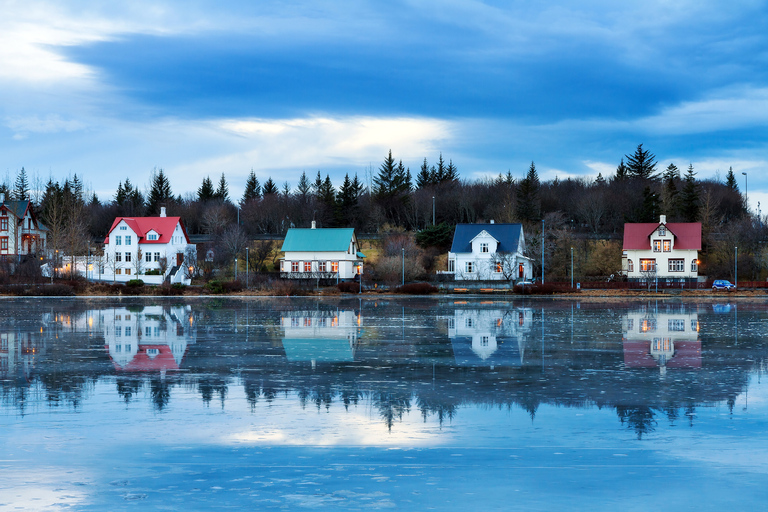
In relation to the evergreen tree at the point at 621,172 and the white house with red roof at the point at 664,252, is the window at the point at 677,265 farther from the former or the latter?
the evergreen tree at the point at 621,172

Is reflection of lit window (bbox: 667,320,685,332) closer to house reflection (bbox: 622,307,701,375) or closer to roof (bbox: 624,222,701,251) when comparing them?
house reflection (bbox: 622,307,701,375)

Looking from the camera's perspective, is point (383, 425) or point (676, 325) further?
point (676, 325)

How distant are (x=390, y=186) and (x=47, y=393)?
4159 inches

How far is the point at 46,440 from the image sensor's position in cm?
1044

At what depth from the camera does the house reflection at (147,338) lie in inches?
726

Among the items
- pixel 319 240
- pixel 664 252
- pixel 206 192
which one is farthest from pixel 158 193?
pixel 664 252

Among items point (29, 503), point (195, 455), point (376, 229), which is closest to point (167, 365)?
point (195, 455)

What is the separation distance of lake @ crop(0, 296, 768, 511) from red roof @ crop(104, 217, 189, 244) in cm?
6091

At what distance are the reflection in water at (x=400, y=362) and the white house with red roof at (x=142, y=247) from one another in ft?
157

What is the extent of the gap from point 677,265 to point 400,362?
67099 millimetres

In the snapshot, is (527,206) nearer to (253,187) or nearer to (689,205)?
(689,205)

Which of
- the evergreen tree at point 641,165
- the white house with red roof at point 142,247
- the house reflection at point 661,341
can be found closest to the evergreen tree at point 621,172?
the evergreen tree at point 641,165

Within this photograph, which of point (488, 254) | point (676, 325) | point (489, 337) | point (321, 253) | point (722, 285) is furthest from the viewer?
point (321, 253)

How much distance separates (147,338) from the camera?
2455cm
